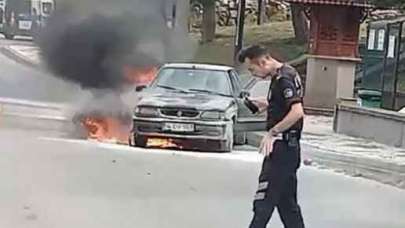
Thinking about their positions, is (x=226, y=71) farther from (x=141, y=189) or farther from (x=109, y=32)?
(x=109, y=32)

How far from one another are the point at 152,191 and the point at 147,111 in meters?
5.45

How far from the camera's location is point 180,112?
16.7m

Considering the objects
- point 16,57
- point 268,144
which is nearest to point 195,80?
point 268,144

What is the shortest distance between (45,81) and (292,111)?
23846 millimetres

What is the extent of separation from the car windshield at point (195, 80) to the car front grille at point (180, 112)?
1039mm

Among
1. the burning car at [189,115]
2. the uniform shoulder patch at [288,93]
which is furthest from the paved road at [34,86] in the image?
the uniform shoulder patch at [288,93]

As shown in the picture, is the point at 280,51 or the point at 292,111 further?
the point at 280,51

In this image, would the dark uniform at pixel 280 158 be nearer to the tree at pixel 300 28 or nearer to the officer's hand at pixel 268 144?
the officer's hand at pixel 268 144

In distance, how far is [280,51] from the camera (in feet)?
123

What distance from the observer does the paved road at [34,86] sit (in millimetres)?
A: 27203

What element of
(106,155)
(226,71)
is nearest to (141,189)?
(106,155)

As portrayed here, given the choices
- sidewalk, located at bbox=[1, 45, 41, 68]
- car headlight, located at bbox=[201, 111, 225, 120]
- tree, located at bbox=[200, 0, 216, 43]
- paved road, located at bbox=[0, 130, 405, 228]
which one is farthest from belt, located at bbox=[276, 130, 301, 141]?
tree, located at bbox=[200, 0, 216, 43]

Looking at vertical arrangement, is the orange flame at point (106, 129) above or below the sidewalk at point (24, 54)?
above

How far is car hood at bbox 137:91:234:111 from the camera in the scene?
1675 centimetres
